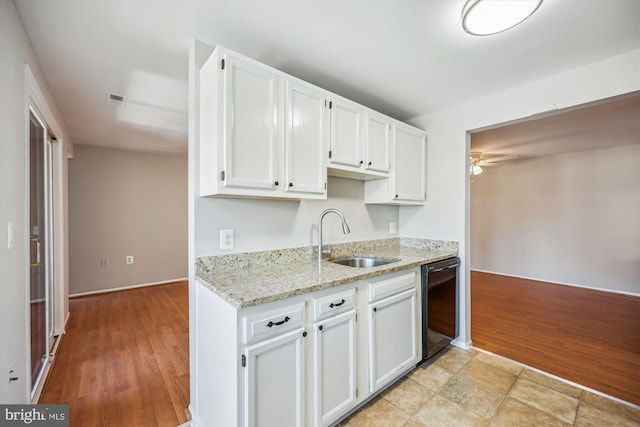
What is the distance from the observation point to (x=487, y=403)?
1.83 metres

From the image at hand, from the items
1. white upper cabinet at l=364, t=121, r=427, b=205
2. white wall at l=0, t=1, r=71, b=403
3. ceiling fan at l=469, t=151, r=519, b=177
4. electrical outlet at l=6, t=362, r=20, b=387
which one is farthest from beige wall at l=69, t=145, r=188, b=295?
ceiling fan at l=469, t=151, r=519, b=177

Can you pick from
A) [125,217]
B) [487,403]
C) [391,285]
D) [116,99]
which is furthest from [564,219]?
[125,217]

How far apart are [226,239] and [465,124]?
7.91 ft

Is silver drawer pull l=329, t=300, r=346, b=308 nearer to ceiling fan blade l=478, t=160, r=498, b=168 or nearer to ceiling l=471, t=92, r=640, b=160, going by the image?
ceiling l=471, t=92, r=640, b=160

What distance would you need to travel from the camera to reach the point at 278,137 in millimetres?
1698

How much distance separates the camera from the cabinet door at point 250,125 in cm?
150

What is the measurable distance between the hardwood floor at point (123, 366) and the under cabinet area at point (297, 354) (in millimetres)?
504

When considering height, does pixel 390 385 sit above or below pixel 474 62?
below

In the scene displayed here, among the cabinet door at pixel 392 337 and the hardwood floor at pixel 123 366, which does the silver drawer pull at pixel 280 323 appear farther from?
the hardwood floor at pixel 123 366

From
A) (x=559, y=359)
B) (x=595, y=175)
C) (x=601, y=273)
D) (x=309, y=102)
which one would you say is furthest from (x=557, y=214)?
(x=309, y=102)

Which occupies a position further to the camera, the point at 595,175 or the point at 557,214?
the point at 557,214

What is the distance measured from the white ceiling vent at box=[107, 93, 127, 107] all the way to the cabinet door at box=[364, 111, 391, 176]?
226 centimetres

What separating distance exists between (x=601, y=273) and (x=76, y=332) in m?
7.45

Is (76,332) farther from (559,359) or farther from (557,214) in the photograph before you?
(557,214)
